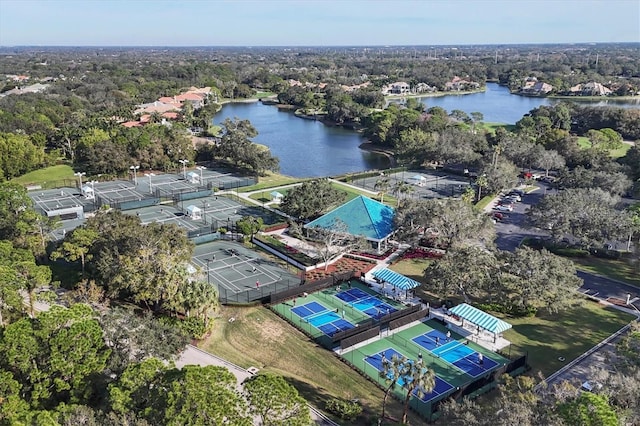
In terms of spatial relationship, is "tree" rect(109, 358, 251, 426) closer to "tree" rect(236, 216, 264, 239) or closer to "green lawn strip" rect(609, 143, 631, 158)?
"tree" rect(236, 216, 264, 239)

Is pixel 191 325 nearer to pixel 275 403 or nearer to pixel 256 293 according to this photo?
pixel 256 293

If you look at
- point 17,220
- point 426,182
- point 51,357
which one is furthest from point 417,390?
point 426,182

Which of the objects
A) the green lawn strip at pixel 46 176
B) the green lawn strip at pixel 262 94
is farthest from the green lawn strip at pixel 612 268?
the green lawn strip at pixel 262 94

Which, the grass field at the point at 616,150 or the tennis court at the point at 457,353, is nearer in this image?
the tennis court at the point at 457,353

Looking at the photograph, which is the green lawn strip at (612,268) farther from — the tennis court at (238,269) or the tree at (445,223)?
the tennis court at (238,269)

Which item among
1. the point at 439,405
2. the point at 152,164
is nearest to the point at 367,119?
the point at 152,164

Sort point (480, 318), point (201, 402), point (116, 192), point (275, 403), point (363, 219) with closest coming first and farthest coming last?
1. point (201, 402)
2. point (275, 403)
3. point (480, 318)
4. point (363, 219)
5. point (116, 192)
